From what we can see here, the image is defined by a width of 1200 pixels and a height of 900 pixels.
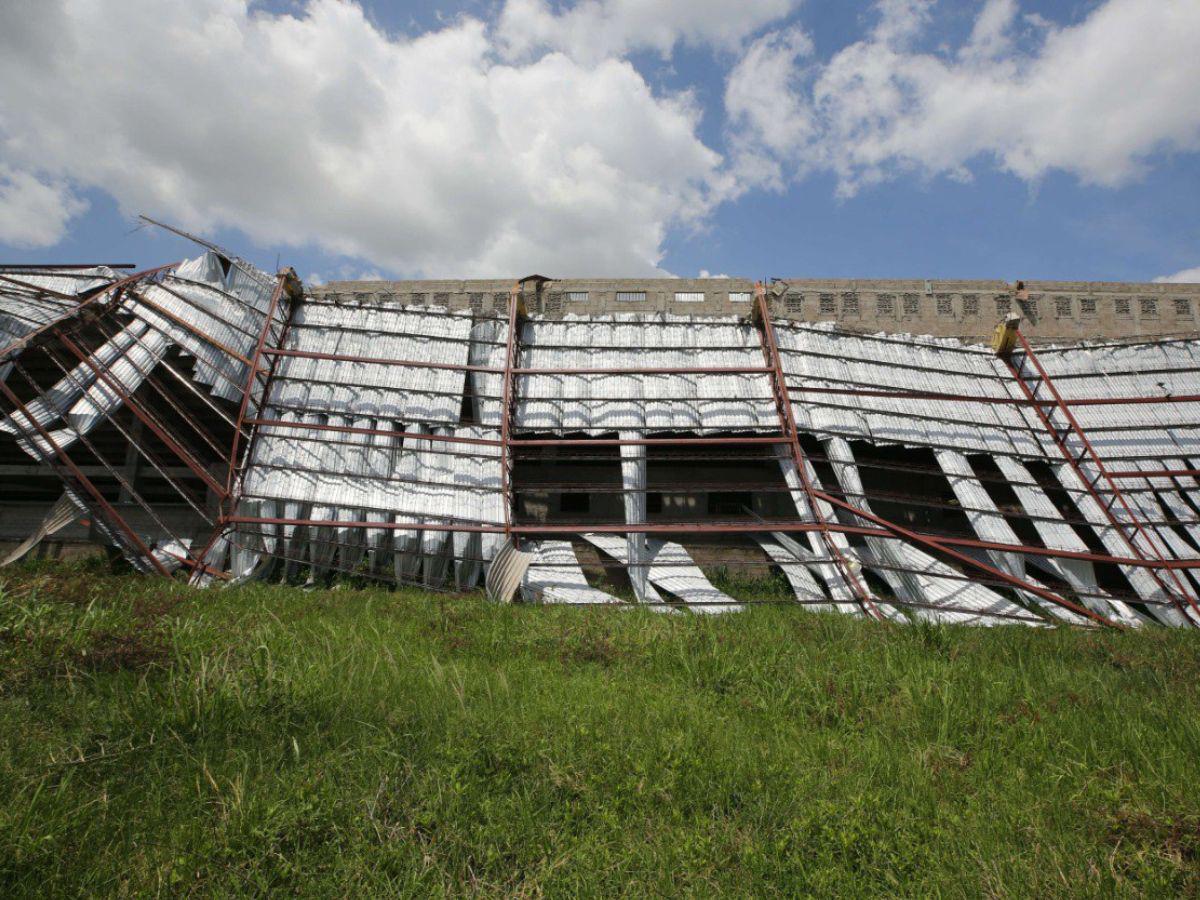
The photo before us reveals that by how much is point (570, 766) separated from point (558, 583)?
4.92 m

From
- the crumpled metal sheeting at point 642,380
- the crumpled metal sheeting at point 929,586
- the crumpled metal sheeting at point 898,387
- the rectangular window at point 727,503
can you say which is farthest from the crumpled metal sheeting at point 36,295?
the crumpled metal sheeting at point 929,586

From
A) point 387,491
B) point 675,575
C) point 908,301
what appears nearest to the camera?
point 675,575

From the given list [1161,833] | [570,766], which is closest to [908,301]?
[1161,833]

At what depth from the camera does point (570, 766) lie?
3.46 metres

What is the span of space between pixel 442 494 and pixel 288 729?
527cm

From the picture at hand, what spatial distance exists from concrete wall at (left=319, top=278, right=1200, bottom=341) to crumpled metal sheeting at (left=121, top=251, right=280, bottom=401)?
17.3m

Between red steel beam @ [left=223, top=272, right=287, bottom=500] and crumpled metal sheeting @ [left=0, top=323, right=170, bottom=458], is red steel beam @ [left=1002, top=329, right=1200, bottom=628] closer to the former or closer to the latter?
red steel beam @ [left=223, top=272, right=287, bottom=500]

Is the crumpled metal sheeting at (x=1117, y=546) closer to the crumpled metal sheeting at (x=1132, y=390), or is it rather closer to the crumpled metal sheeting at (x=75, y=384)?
the crumpled metal sheeting at (x=1132, y=390)

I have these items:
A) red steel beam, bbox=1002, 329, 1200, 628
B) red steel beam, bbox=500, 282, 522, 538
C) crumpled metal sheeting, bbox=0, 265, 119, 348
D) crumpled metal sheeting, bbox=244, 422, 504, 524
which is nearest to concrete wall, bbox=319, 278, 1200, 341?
red steel beam, bbox=500, 282, 522, 538

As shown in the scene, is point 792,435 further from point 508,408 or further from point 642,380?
point 508,408

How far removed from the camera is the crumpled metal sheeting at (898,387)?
31.5ft

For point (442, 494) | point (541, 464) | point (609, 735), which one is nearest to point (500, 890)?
point (609, 735)

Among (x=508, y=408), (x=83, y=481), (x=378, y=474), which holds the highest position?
(x=508, y=408)

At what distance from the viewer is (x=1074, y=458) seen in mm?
9516
